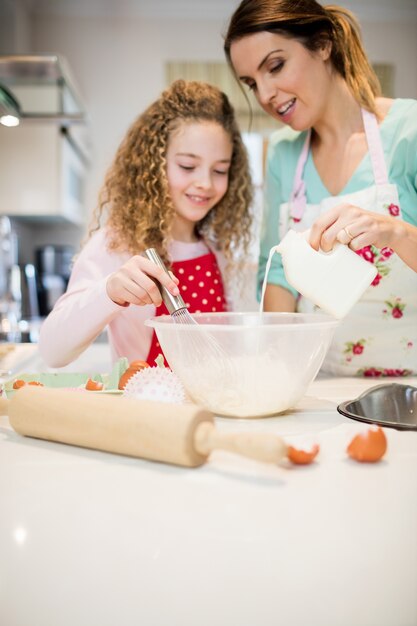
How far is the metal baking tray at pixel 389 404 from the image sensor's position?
84 cm

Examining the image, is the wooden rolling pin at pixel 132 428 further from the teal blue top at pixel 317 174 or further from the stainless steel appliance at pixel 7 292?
the stainless steel appliance at pixel 7 292

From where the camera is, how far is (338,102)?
131 centimetres

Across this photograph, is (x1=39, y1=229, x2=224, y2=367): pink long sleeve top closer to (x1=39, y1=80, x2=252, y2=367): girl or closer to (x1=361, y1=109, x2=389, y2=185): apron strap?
(x1=39, y1=80, x2=252, y2=367): girl

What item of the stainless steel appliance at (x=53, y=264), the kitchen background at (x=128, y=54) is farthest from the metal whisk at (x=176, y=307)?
the kitchen background at (x=128, y=54)

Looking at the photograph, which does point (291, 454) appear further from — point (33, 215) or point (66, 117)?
point (33, 215)

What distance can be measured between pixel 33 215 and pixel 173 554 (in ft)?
10.4

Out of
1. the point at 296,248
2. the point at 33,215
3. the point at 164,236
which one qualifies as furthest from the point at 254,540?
the point at 33,215

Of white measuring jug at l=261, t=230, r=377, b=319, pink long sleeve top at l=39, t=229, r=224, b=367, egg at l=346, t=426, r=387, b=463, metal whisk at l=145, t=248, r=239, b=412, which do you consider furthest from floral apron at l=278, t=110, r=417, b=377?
egg at l=346, t=426, r=387, b=463

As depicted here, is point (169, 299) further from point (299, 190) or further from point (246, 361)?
point (299, 190)

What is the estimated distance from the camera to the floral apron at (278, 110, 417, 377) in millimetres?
1241

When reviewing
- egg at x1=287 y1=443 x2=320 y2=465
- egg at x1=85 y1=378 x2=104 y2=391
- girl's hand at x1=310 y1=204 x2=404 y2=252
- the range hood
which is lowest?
egg at x1=287 y1=443 x2=320 y2=465

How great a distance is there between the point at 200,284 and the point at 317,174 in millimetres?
369

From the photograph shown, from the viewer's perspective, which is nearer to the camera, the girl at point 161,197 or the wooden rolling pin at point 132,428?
the wooden rolling pin at point 132,428

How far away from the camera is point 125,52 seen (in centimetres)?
420
